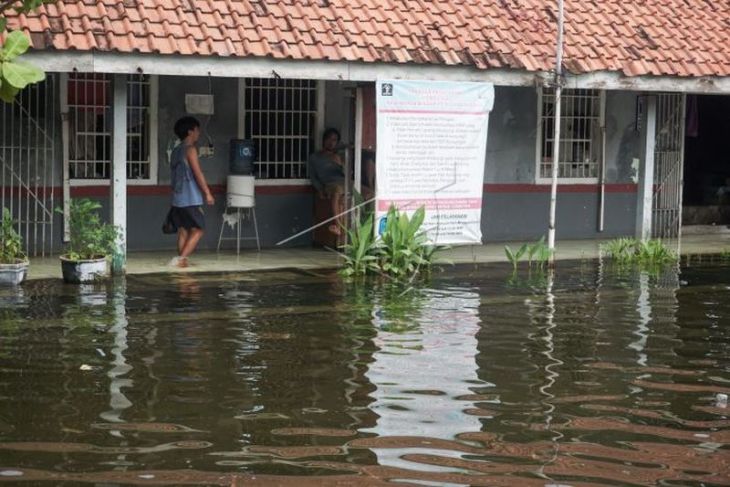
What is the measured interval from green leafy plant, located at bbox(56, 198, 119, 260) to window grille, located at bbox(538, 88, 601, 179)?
7854 millimetres

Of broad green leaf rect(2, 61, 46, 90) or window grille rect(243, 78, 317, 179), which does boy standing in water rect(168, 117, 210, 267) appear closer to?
window grille rect(243, 78, 317, 179)

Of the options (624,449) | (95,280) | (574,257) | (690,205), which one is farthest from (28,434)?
(690,205)

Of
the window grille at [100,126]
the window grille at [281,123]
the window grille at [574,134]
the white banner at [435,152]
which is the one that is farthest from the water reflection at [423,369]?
the window grille at [574,134]

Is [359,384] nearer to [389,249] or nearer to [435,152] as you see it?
[389,249]

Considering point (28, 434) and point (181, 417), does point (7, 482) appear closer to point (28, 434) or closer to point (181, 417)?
point (28, 434)

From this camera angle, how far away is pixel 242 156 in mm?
17219

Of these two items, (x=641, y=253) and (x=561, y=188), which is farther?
(x=561, y=188)

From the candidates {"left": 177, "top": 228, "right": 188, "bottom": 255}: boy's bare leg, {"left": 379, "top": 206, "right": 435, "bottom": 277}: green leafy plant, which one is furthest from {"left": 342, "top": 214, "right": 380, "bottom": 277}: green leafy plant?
{"left": 177, "top": 228, "right": 188, "bottom": 255}: boy's bare leg

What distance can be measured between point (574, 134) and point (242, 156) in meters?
5.80

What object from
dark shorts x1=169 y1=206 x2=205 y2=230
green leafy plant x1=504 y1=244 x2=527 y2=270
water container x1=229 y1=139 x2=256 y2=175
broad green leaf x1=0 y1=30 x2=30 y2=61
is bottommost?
green leafy plant x1=504 y1=244 x2=527 y2=270

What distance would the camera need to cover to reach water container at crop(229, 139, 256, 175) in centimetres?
1722

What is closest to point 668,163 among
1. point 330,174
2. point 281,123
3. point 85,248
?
point 330,174

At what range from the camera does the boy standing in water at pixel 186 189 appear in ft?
50.7

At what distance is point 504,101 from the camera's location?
63.6 ft
